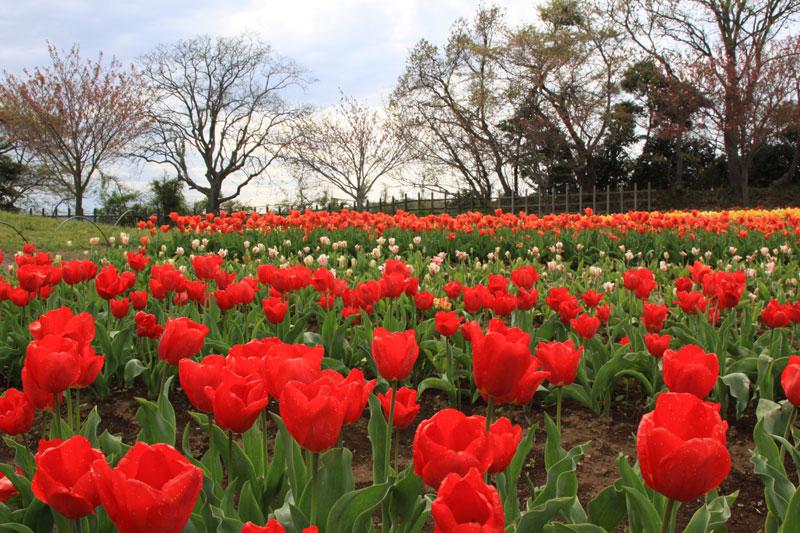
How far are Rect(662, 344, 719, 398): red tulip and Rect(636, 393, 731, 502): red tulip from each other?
0.42m

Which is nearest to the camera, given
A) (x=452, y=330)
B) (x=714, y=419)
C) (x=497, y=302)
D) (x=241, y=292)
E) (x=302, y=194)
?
(x=714, y=419)

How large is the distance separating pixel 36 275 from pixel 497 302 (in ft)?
6.40

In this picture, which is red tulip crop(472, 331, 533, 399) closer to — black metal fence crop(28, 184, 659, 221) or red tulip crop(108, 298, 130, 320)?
red tulip crop(108, 298, 130, 320)

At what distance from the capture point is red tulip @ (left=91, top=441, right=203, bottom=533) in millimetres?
716

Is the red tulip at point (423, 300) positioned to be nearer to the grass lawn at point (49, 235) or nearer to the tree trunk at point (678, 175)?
the grass lawn at point (49, 235)

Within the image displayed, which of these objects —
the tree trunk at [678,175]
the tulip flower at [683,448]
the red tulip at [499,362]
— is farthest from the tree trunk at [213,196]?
the tulip flower at [683,448]

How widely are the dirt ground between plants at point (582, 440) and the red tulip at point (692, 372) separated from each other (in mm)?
638

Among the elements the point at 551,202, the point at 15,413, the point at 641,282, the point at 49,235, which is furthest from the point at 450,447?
the point at 551,202

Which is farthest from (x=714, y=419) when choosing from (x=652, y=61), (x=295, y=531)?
(x=652, y=61)

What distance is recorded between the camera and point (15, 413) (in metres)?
1.41

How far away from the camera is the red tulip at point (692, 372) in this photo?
1309 mm

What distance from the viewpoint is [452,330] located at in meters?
2.30

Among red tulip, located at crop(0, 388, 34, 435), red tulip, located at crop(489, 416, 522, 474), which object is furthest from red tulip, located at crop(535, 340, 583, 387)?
red tulip, located at crop(0, 388, 34, 435)

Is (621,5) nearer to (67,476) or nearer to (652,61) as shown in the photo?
(652,61)
